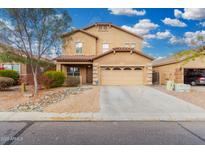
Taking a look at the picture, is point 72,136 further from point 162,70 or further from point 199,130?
point 162,70

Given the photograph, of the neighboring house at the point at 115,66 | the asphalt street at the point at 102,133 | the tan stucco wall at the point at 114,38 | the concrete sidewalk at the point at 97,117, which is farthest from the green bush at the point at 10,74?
the asphalt street at the point at 102,133

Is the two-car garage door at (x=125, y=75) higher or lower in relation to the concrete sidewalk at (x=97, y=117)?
higher

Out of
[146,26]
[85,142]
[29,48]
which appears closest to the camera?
[85,142]

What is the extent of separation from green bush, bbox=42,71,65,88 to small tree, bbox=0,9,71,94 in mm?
3349

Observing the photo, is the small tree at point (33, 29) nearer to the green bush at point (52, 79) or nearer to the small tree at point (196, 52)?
the green bush at point (52, 79)

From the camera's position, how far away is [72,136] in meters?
4.37

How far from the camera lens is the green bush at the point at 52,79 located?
14332mm

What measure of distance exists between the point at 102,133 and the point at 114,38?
62.7 feet

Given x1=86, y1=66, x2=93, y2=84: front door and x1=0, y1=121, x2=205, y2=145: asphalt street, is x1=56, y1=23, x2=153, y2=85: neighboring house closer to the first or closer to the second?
x1=86, y1=66, x2=93, y2=84: front door

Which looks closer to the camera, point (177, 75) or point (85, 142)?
point (85, 142)

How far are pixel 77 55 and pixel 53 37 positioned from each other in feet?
33.4

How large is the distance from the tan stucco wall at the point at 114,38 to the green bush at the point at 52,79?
323 inches

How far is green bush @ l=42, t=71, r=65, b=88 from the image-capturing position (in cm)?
1433
